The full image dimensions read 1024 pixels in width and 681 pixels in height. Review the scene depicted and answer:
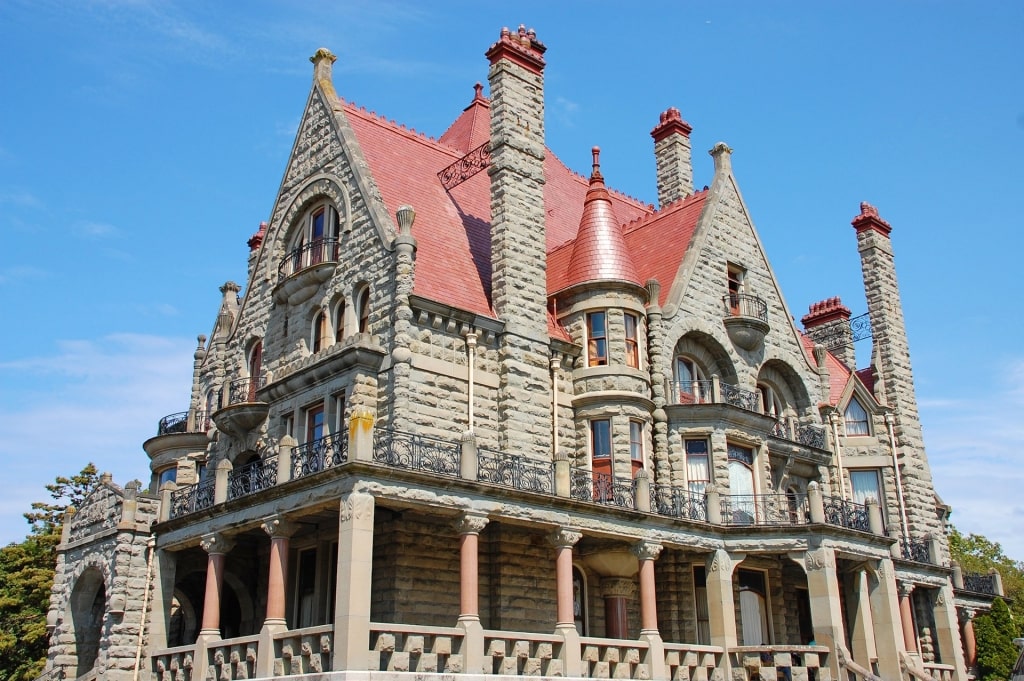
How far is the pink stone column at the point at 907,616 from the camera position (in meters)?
33.3

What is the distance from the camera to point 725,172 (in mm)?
34594

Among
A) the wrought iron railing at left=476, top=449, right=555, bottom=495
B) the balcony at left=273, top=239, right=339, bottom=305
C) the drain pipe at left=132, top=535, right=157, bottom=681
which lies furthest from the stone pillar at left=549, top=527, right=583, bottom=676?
the drain pipe at left=132, top=535, right=157, bottom=681

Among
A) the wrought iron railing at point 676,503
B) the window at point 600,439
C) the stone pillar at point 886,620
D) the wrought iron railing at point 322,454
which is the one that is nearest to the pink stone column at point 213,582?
the wrought iron railing at point 322,454

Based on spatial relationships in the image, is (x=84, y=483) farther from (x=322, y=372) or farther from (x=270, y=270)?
(x=322, y=372)

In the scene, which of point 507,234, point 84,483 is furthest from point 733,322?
point 84,483

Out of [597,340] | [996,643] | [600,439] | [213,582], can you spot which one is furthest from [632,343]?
[996,643]

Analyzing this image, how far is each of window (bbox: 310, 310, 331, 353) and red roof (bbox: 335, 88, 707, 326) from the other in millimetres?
3072

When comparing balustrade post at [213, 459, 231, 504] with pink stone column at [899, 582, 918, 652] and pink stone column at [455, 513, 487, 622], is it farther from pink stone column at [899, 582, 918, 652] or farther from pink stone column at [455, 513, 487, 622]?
pink stone column at [899, 582, 918, 652]

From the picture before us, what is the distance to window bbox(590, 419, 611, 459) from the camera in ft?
90.4

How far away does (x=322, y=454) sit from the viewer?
25266 mm

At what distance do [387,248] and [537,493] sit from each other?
23.9ft

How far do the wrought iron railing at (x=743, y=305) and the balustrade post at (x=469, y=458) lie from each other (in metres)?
12.5

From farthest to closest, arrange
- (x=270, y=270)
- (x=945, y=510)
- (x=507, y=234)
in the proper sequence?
(x=945, y=510)
(x=270, y=270)
(x=507, y=234)

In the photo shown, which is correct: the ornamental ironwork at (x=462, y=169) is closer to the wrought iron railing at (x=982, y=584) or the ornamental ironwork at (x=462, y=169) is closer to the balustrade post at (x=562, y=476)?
the balustrade post at (x=562, y=476)
